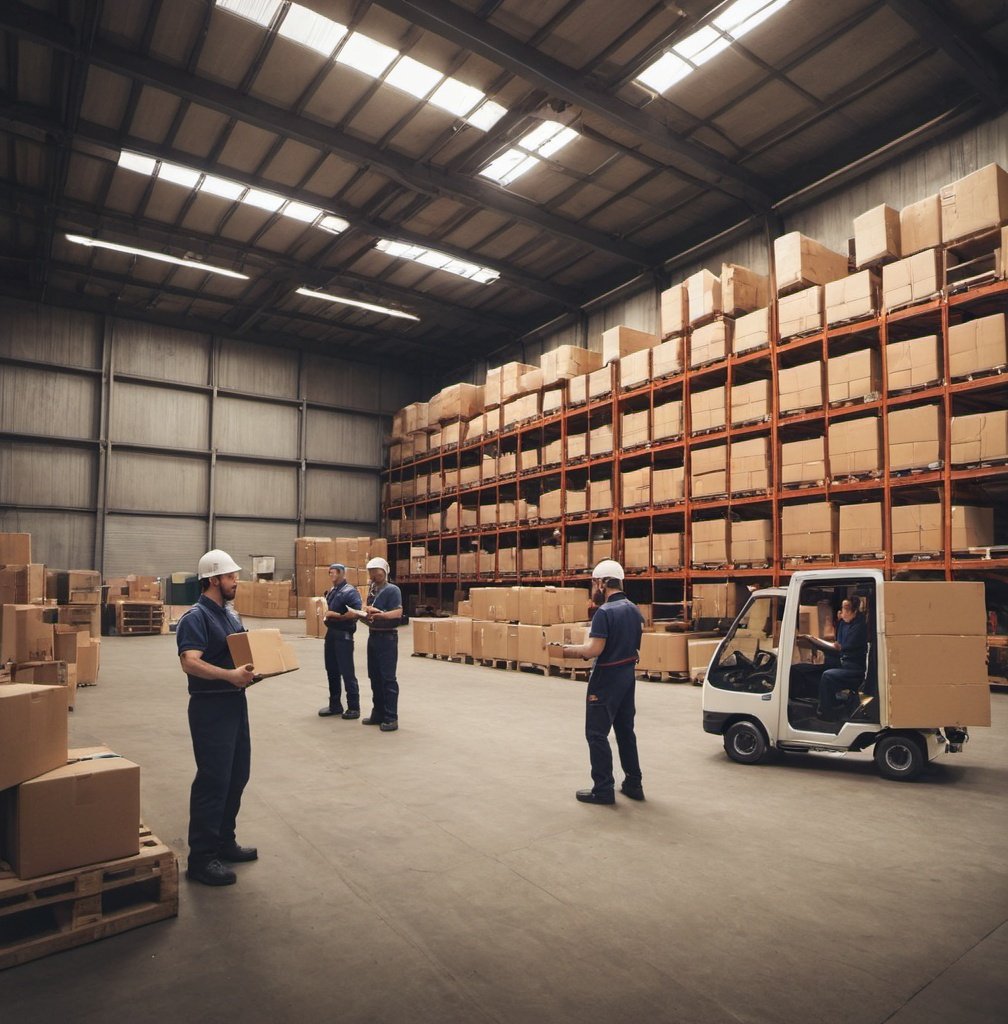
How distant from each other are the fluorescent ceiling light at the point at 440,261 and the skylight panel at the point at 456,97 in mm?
4568

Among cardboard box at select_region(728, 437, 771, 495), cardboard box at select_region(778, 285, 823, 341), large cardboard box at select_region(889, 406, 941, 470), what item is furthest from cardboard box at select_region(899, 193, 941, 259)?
cardboard box at select_region(728, 437, 771, 495)

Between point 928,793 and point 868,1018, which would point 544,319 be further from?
point 868,1018

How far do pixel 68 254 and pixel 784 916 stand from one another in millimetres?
20370

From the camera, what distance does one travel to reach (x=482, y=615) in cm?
1366

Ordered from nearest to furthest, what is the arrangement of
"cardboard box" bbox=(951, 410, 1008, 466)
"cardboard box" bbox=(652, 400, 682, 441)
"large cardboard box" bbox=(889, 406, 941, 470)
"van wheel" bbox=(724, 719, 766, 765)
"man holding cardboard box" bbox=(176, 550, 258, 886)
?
"man holding cardboard box" bbox=(176, 550, 258, 886) < "van wheel" bbox=(724, 719, 766, 765) < "cardboard box" bbox=(951, 410, 1008, 466) < "large cardboard box" bbox=(889, 406, 941, 470) < "cardboard box" bbox=(652, 400, 682, 441)

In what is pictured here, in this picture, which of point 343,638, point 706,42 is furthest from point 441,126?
point 343,638

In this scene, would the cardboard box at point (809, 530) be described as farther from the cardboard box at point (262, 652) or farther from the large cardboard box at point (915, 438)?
the cardboard box at point (262, 652)

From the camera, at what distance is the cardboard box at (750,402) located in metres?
12.1

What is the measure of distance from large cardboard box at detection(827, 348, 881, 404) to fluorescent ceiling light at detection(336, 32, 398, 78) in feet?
25.6

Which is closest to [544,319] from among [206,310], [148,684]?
[206,310]

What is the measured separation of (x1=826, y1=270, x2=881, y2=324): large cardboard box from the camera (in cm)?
1067

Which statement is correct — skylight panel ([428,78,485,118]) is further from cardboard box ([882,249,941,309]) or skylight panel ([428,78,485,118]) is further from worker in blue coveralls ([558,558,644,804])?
worker in blue coveralls ([558,558,644,804])

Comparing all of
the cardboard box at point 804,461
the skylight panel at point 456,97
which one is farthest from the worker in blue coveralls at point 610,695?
the skylight panel at point 456,97

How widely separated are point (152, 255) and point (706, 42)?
12.4 m
